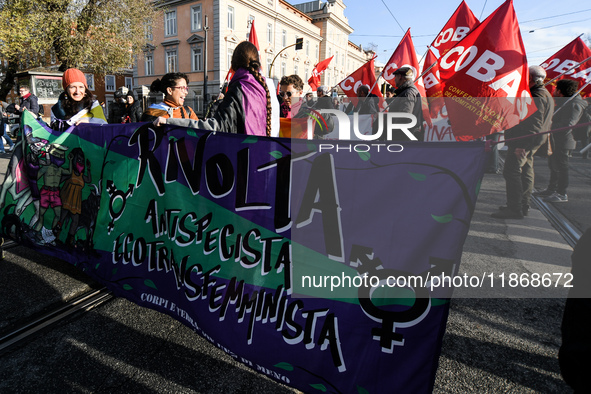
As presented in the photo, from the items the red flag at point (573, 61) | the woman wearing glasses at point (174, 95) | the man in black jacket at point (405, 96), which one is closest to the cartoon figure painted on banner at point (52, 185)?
the woman wearing glasses at point (174, 95)

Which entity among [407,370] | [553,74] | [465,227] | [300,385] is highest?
[553,74]

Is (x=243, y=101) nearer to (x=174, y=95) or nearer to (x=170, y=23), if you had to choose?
(x=174, y=95)

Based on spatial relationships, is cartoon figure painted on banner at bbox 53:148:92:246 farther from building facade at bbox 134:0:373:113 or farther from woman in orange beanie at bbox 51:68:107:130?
building facade at bbox 134:0:373:113

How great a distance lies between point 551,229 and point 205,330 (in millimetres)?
4917

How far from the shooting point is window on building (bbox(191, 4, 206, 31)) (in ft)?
108

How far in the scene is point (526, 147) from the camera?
5.14 m

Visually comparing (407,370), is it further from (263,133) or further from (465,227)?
(263,133)

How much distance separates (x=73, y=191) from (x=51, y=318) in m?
1.12

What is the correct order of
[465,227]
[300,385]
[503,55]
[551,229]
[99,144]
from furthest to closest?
1. [551,229]
2. [503,55]
3. [99,144]
4. [300,385]
5. [465,227]

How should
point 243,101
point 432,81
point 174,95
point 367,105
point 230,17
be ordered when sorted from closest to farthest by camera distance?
point 243,101, point 174,95, point 432,81, point 367,105, point 230,17

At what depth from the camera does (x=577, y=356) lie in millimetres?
1047

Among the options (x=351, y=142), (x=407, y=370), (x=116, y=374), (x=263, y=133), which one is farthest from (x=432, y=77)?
(x=116, y=374)

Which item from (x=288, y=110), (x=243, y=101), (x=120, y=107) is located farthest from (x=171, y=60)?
(x=243, y=101)

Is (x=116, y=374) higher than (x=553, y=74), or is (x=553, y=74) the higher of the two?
(x=553, y=74)
